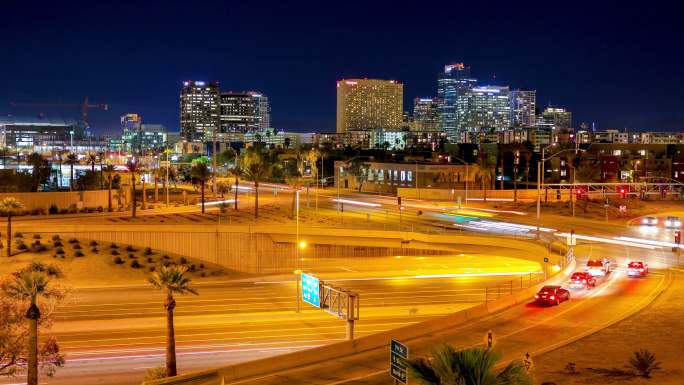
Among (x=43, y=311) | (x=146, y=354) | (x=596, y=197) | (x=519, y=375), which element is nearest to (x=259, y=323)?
(x=146, y=354)

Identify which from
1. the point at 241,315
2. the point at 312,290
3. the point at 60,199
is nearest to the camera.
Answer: the point at 312,290

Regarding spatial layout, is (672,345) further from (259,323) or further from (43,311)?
(43,311)

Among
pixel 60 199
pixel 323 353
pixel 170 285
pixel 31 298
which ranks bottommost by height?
pixel 323 353

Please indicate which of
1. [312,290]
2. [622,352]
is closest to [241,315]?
[312,290]

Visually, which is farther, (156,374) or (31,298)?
(156,374)

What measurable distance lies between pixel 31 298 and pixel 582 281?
1257 inches

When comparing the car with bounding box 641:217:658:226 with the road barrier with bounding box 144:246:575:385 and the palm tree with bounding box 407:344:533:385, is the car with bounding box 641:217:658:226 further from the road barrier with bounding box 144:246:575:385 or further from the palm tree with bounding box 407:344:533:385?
the palm tree with bounding box 407:344:533:385

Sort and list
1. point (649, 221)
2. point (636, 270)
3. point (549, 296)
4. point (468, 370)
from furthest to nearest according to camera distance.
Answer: point (649, 221)
point (636, 270)
point (549, 296)
point (468, 370)

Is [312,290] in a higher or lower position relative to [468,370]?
lower

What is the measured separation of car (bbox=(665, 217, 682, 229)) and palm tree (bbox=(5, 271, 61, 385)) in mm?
71276

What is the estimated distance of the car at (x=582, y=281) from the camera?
43812 mm

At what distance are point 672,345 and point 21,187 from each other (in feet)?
249

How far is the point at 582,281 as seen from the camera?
43.9 meters

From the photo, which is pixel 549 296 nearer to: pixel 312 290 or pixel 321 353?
pixel 312 290
